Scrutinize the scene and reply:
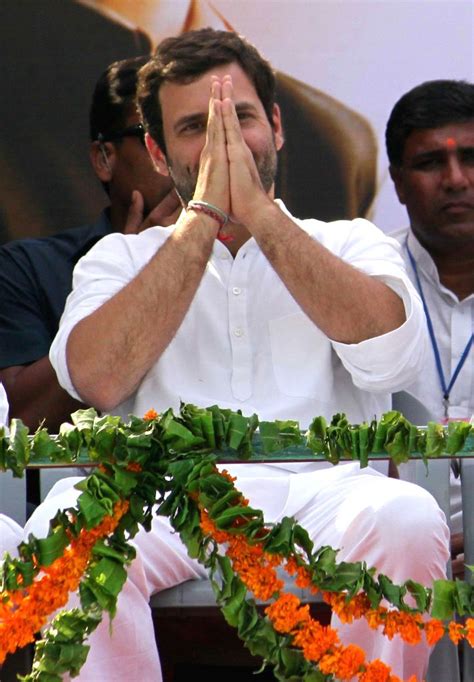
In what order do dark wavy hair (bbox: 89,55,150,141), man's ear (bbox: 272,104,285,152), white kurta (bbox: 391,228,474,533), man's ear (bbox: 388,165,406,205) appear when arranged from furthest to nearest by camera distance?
1. man's ear (bbox: 388,165,406,205)
2. dark wavy hair (bbox: 89,55,150,141)
3. white kurta (bbox: 391,228,474,533)
4. man's ear (bbox: 272,104,285,152)

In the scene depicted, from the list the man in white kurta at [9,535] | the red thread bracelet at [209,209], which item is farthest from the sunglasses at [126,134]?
the man in white kurta at [9,535]

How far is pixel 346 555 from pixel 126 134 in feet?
6.91

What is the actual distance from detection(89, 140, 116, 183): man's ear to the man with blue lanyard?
0.90m

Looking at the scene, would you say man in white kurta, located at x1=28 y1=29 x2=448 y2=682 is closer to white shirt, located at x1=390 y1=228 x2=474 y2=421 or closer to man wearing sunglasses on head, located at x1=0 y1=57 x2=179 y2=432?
man wearing sunglasses on head, located at x1=0 y1=57 x2=179 y2=432

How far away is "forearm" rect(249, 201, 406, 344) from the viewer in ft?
11.2

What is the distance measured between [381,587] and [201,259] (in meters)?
1.33

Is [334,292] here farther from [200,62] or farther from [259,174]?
[200,62]

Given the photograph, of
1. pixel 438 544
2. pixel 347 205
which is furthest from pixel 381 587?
pixel 347 205

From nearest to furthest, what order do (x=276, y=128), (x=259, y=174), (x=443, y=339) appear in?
(x=259, y=174) < (x=276, y=128) < (x=443, y=339)

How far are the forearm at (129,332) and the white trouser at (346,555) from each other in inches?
13.5

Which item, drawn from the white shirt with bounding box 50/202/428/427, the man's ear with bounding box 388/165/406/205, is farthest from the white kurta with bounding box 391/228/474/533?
the white shirt with bounding box 50/202/428/427

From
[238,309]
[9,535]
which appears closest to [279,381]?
[238,309]

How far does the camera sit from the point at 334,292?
3.42 metres

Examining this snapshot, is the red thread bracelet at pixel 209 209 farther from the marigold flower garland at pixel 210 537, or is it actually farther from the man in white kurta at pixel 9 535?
the marigold flower garland at pixel 210 537
